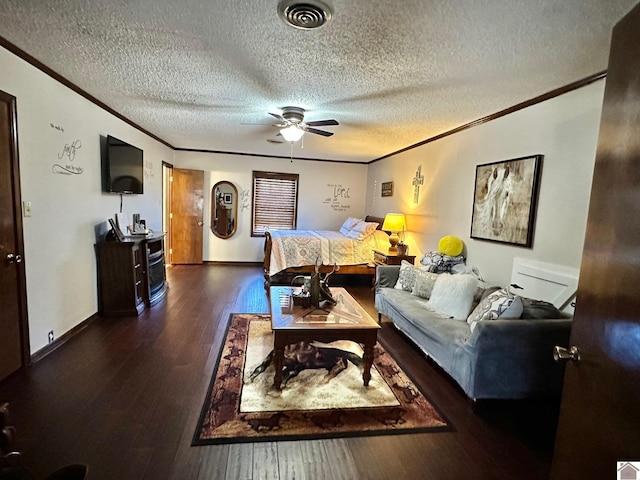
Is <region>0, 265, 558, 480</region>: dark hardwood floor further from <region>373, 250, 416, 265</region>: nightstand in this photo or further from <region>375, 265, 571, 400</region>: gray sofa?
<region>373, 250, 416, 265</region>: nightstand

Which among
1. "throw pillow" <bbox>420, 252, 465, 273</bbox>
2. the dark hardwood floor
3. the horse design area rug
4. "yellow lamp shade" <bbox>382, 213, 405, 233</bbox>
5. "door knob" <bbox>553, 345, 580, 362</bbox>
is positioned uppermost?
"yellow lamp shade" <bbox>382, 213, 405, 233</bbox>

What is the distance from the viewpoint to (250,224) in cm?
701

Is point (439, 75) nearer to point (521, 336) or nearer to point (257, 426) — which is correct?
point (521, 336)

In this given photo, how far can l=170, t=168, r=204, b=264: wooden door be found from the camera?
6.49m

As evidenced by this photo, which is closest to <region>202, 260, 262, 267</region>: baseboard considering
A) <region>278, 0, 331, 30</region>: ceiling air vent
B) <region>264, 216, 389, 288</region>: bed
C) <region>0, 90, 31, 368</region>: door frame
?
<region>264, 216, 389, 288</region>: bed

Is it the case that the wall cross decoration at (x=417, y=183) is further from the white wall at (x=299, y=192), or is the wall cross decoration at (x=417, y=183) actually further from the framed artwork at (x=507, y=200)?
the white wall at (x=299, y=192)

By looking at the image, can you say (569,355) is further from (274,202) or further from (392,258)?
(274,202)

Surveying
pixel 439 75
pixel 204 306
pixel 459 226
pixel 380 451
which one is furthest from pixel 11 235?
pixel 459 226

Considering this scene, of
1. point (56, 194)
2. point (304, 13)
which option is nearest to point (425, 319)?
point (304, 13)

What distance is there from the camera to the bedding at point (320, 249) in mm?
5199

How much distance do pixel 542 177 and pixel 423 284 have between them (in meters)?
1.47

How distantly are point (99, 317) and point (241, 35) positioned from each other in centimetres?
331

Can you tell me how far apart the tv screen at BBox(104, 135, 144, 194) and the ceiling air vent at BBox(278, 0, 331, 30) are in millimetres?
2839

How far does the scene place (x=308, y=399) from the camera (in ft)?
7.41
